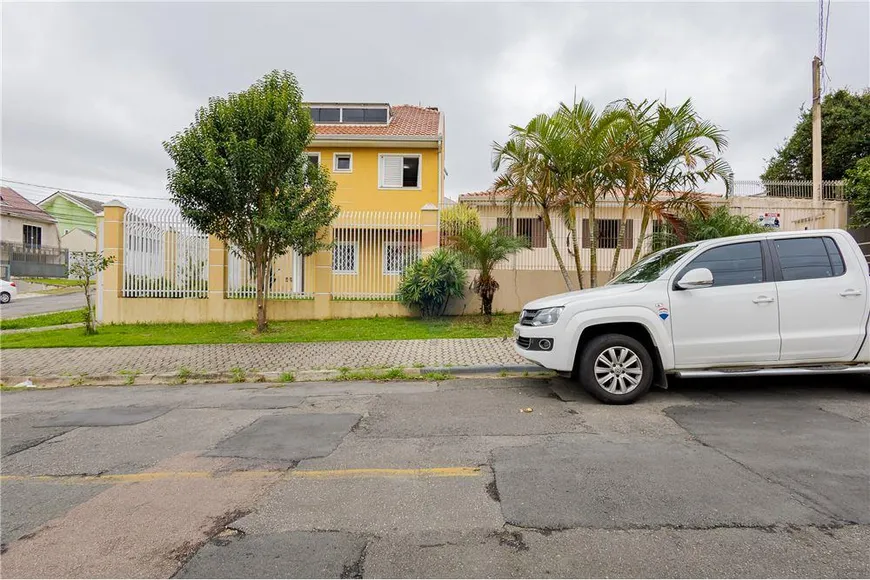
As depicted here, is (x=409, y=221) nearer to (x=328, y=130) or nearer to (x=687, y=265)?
(x=687, y=265)

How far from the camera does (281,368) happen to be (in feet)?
27.1

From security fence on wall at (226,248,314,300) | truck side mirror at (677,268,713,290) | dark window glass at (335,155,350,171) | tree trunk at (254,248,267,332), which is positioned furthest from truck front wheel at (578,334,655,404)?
dark window glass at (335,155,350,171)

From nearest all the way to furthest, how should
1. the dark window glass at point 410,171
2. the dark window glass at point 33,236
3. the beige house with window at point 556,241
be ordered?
the beige house with window at point 556,241
the dark window glass at point 410,171
the dark window glass at point 33,236

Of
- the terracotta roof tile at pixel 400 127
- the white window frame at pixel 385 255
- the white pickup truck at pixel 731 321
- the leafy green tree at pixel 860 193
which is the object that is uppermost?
the terracotta roof tile at pixel 400 127

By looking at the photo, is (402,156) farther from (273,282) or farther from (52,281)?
(52,281)

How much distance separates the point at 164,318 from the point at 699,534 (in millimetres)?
13376

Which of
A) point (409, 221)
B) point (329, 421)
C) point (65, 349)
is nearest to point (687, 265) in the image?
point (329, 421)

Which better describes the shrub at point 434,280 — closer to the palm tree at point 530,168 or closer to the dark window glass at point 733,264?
the palm tree at point 530,168

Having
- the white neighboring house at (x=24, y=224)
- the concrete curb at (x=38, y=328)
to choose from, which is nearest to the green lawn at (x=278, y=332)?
the concrete curb at (x=38, y=328)

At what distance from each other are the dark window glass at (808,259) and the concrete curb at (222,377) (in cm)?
354

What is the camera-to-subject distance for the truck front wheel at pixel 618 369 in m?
5.51

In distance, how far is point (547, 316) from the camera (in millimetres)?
5852

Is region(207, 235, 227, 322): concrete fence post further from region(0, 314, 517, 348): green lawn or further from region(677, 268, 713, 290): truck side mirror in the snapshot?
region(677, 268, 713, 290): truck side mirror

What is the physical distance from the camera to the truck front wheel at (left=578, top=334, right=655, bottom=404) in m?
5.51
